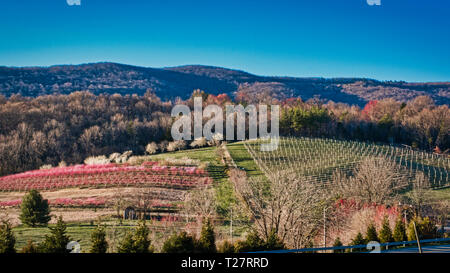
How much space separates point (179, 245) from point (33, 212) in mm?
19106

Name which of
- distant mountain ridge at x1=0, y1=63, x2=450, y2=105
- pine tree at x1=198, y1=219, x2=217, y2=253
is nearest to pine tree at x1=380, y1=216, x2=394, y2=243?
pine tree at x1=198, y1=219, x2=217, y2=253

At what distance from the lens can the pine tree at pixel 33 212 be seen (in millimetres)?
26828

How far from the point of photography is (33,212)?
1058 inches

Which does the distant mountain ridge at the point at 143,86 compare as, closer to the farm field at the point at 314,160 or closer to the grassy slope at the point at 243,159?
the farm field at the point at 314,160

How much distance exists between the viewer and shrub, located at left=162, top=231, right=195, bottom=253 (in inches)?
545

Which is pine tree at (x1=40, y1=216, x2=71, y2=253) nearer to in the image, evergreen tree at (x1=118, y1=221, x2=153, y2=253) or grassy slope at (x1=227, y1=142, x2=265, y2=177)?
evergreen tree at (x1=118, y1=221, x2=153, y2=253)

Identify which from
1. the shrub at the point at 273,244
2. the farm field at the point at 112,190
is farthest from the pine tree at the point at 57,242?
the shrub at the point at 273,244

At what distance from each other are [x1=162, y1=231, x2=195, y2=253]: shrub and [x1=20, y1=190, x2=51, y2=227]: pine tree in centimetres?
1821

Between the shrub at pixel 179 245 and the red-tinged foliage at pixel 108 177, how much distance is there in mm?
23897

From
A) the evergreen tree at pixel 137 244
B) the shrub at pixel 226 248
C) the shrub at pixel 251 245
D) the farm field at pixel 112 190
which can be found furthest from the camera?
the farm field at pixel 112 190

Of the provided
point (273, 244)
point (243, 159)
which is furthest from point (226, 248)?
point (243, 159)

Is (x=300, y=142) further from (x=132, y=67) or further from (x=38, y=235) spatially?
(x=132, y=67)

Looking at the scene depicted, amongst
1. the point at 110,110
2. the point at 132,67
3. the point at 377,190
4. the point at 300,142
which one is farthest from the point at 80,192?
the point at 132,67

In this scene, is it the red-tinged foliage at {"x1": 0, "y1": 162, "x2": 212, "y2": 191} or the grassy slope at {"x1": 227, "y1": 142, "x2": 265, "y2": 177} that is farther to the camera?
the grassy slope at {"x1": 227, "y1": 142, "x2": 265, "y2": 177}
